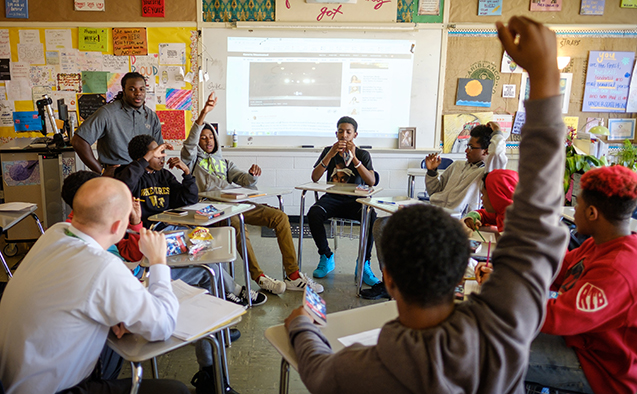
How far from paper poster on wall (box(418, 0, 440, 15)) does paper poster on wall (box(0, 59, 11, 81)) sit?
4.88 metres

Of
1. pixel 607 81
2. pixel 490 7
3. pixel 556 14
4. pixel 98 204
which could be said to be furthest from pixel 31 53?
pixel 607 81

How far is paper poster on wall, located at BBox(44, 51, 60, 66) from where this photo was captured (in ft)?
16.5

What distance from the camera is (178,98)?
5.15m

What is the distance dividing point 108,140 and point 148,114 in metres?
0.46

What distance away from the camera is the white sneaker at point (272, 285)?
320 cm

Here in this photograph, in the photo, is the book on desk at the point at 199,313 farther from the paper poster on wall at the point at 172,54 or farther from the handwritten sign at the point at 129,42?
the handwritten sign at the point at 129,42

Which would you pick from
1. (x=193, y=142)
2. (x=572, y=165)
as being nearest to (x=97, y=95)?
(x=193, y=142)

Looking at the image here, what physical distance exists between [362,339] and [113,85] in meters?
4.96

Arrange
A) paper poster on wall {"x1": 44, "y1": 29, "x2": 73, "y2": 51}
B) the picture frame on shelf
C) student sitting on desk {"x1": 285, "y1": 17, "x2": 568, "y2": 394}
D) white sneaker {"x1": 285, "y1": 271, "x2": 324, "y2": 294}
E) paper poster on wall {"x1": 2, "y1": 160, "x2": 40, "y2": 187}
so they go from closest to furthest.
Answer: student sitting on desk {"x1": 285, "y1": 17, "x2": 568, "y2": 394}
white sneaker {"x1": 285, "y1": 271, "x2": 324, "y2": 294}
paper poster on wall {"x1": 2, "y1": 160, "x2": 40, "y2": 187}
paper poster on wall {"x1": 44, "y1": 29, "x2": 73, "y2": 51}
the picture frame on shelf

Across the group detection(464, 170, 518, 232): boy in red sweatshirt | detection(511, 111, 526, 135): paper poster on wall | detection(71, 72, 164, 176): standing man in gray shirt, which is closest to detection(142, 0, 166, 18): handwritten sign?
detection(71, 72, 164, 176): standing man in gray shirt

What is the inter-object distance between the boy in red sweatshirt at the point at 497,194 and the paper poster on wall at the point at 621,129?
11.9ft

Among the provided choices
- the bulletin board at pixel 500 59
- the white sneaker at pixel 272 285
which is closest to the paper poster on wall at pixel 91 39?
the white sneaker at pixel 272 285

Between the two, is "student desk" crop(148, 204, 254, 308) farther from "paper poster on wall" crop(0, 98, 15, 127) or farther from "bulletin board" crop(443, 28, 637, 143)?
"paper poster on wall" crop(0, 98, 15, 127)

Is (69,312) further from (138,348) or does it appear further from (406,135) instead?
→ (406,135)
